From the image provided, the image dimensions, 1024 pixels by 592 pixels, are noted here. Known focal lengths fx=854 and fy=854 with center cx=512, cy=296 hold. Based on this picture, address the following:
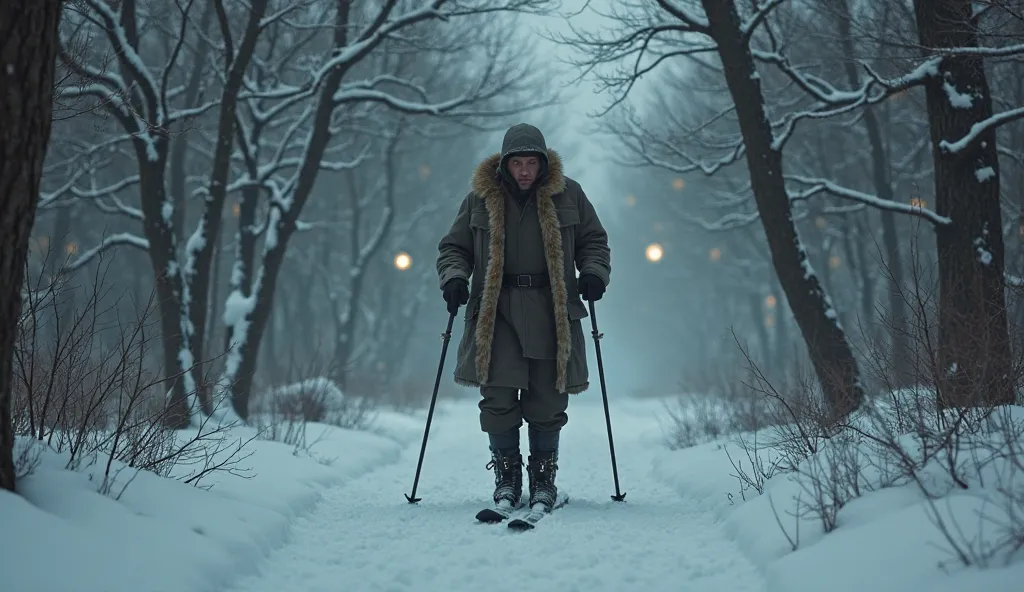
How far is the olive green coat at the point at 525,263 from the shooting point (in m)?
5.09

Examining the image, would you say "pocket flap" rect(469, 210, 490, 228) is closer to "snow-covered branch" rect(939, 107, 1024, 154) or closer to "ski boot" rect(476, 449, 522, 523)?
"ski boot" rect(476, 449, 522, 523)

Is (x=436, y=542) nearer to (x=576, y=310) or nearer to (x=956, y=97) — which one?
(x=576, y=310)

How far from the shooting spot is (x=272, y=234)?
396 inches

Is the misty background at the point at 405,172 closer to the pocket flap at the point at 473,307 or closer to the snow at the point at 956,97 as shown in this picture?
Result: the snow at the point at 956,97

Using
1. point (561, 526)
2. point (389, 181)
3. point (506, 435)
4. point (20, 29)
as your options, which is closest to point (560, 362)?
point (506, 435)

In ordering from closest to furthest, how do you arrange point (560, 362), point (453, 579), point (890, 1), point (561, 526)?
1. point (453, 579)
2. point (561, 526)
3. point (560, 362)
4. point (890, 1)

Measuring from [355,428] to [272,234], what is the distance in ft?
8.47

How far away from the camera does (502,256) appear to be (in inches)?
203

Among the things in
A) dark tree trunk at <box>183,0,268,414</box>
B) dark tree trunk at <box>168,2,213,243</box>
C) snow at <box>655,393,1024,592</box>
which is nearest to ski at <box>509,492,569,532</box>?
snow at <box>655,393,1024,592</box>

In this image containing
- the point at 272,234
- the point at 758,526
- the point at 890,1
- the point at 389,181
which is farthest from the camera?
the point at 389,181

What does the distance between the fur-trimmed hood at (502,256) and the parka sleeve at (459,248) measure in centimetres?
17

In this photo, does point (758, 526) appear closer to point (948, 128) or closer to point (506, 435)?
point (506, 435)

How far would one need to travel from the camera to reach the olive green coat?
5.09 meters

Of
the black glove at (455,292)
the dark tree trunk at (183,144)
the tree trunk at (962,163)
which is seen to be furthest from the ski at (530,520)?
the dark tree trunk at (183,144)
